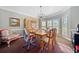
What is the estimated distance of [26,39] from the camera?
3.24 metres

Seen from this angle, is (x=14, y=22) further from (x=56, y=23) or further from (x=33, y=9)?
(x=56, y=23)

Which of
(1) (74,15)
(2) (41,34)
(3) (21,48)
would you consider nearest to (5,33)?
(3) (21,48)

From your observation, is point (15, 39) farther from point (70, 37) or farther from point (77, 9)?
point (77, 9)

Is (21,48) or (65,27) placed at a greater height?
(65,27)

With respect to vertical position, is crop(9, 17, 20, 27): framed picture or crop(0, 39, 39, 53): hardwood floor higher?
crop(9, 17, 20, 27): framed picture

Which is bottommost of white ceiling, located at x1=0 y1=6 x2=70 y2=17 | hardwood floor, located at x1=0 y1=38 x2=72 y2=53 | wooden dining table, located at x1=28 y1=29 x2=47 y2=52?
hardwood floor, located at x1=0 y1=38 x2=72 y2=53

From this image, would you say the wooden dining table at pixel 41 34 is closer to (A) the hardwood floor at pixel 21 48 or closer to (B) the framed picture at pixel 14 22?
Result: (A) the hardwood floor at pixel 21 48

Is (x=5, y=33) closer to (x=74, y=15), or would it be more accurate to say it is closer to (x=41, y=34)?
(x=41, y=34)

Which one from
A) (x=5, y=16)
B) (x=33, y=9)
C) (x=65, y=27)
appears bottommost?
(x=65, y=27)

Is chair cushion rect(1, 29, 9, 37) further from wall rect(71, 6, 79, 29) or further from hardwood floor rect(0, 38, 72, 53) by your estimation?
wall rect(71, 6, 79, 29)

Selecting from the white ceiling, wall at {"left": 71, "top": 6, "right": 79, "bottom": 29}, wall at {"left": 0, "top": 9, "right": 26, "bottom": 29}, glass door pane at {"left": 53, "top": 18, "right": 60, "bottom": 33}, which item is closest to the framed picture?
wall at {"left": 0, "top": 9, "right": 26, "bottom": 29}

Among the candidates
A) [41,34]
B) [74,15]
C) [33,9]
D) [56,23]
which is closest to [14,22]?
[33,9]

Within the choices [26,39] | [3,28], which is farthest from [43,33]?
[3,28]

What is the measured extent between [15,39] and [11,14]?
492 millimetres
